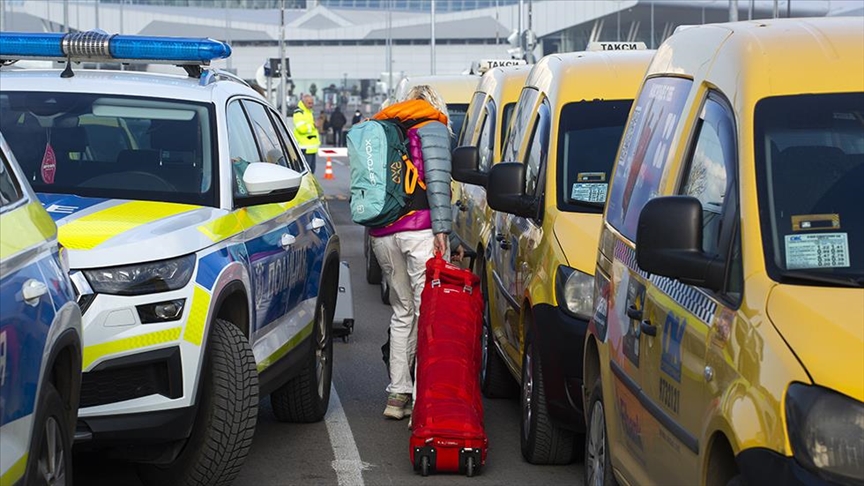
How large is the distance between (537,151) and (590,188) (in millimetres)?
543

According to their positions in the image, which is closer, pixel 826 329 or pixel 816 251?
pixel 826 329

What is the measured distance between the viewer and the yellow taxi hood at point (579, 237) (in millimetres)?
7348

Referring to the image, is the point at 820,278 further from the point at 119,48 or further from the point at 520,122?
the point at 520,122

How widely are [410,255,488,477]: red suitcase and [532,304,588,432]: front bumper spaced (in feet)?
1.37

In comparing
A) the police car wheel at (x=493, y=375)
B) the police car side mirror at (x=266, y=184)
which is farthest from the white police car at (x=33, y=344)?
the police car wheel at (x=493, y=375)

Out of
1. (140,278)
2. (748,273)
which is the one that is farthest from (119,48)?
(748,273)

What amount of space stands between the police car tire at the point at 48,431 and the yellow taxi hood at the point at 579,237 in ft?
9.54

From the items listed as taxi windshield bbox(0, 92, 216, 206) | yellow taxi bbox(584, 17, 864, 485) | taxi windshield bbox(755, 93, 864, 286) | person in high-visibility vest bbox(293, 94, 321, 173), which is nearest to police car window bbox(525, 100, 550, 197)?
taxi windshield bbox(0, 92, 216, 206)

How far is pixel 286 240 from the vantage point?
784 centimetres

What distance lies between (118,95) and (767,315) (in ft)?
14.1

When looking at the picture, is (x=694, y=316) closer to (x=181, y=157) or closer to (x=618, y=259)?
(x=618, y=259)

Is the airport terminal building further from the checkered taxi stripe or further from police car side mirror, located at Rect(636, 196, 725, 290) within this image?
police car side mirror, located at Rect(636, 196, 725, 290)

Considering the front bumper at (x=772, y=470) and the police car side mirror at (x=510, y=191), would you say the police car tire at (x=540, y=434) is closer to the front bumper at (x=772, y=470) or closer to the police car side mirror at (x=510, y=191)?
the police car side mirror at (x=510, y=191)

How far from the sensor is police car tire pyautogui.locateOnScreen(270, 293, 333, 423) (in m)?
8.52
